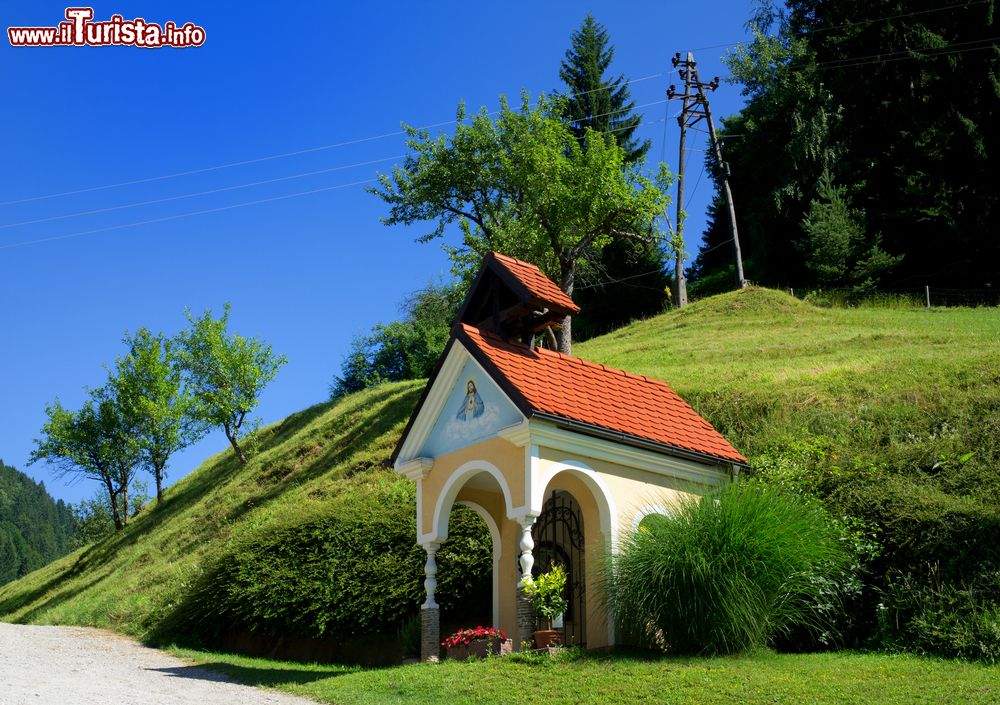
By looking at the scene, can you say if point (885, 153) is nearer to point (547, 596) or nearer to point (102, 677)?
point (547, 596)

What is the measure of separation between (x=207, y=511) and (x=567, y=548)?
832 inches

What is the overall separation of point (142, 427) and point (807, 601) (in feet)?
112

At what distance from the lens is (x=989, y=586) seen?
495 inches

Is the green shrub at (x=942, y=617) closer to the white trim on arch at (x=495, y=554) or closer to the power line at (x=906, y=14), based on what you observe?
the white trim on arch at (x=495, y=554)

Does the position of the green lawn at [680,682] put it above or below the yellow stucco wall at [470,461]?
below

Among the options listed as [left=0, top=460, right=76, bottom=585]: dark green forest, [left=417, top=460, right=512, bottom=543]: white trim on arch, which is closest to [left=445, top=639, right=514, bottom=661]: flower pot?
[left=417, top=460, right=512, bottom=543]: white trim on arch

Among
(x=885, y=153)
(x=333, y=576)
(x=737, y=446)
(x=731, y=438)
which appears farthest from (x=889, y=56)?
(x=333, y=576)

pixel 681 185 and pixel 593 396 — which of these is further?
pixel 681 185

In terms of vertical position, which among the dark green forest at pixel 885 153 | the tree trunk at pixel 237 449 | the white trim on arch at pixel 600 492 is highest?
the dark green forest at pixel 885 153

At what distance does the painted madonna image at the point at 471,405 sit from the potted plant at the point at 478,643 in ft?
10.7

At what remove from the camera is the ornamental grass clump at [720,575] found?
40.5 feet

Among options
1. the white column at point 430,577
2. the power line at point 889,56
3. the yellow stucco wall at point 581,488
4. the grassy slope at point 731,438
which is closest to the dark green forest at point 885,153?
the power line at point 889,56

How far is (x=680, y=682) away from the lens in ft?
36.6

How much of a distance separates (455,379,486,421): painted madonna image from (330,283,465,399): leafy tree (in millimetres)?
48000
